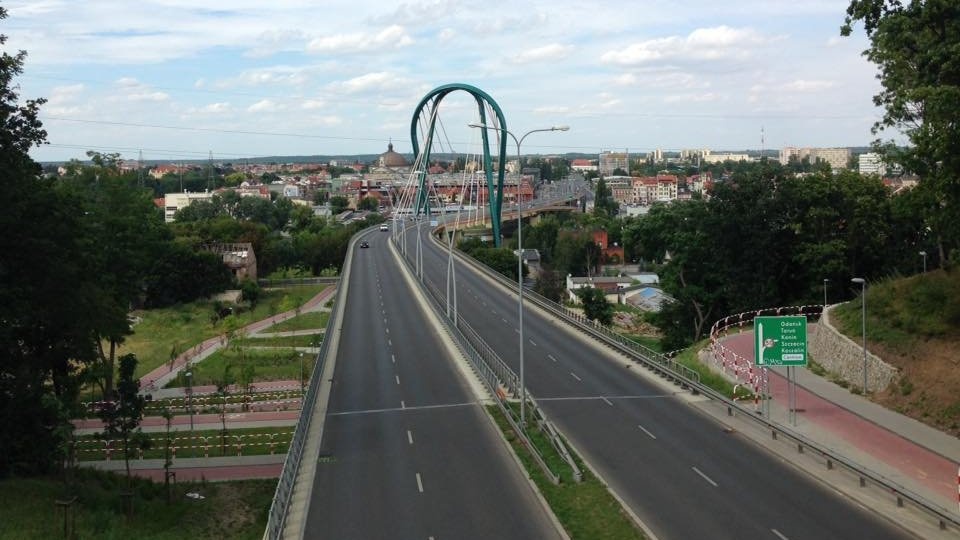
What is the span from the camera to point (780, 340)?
3170 cm

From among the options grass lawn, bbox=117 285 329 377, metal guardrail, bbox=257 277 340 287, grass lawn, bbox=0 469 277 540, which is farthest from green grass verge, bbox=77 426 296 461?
metal guardrail, bbox=257 277 340 287

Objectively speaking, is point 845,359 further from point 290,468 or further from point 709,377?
point 290,468

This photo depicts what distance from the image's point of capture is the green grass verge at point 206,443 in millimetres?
34688

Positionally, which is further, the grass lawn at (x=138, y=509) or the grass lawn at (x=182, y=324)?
the grass lawn at (x=182, y=324)

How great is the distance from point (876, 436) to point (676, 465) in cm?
702

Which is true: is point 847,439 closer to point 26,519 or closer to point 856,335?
point 856,335

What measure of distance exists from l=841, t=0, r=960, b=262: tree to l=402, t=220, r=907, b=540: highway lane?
10.0 meters

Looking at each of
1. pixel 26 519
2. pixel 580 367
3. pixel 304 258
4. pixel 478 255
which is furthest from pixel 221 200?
pixel 26 519

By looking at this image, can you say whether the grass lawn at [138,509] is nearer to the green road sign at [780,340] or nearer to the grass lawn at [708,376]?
the green road sign at [780,340]

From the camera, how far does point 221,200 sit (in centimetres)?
18425

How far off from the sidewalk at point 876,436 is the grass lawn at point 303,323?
40848 millimetres

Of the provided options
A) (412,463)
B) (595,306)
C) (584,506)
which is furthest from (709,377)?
(595,306)

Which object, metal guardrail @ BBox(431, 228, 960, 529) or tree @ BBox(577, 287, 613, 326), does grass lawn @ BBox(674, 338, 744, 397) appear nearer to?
metal guardrail @ BBox(431, 228, 960, 529)

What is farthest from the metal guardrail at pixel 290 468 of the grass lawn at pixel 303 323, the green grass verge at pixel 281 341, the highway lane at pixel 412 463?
the grass lawn at pixel 303 323
